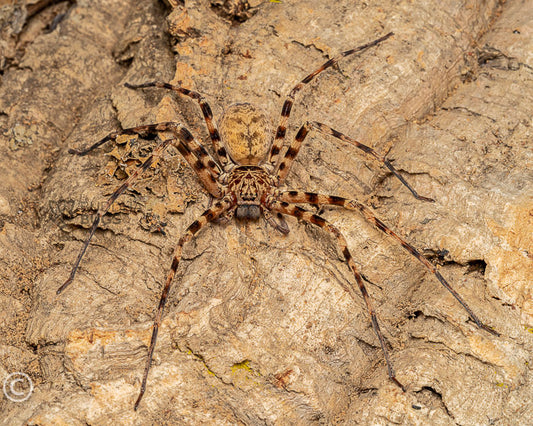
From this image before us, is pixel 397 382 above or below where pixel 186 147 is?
below

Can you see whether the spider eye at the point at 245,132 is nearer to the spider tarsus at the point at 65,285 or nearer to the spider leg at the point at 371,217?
the spider leg at the point at 371,217

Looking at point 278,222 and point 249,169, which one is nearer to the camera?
point 278,222

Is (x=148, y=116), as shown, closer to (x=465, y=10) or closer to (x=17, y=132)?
(x=17, y=132)

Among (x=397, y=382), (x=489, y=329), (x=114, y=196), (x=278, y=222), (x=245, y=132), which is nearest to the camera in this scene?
(x=397, y=382)

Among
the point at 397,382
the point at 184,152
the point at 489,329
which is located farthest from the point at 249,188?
the point at 489,329

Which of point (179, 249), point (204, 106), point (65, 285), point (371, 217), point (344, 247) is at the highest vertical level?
point (204, 106)

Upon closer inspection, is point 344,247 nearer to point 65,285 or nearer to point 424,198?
point 424,198
